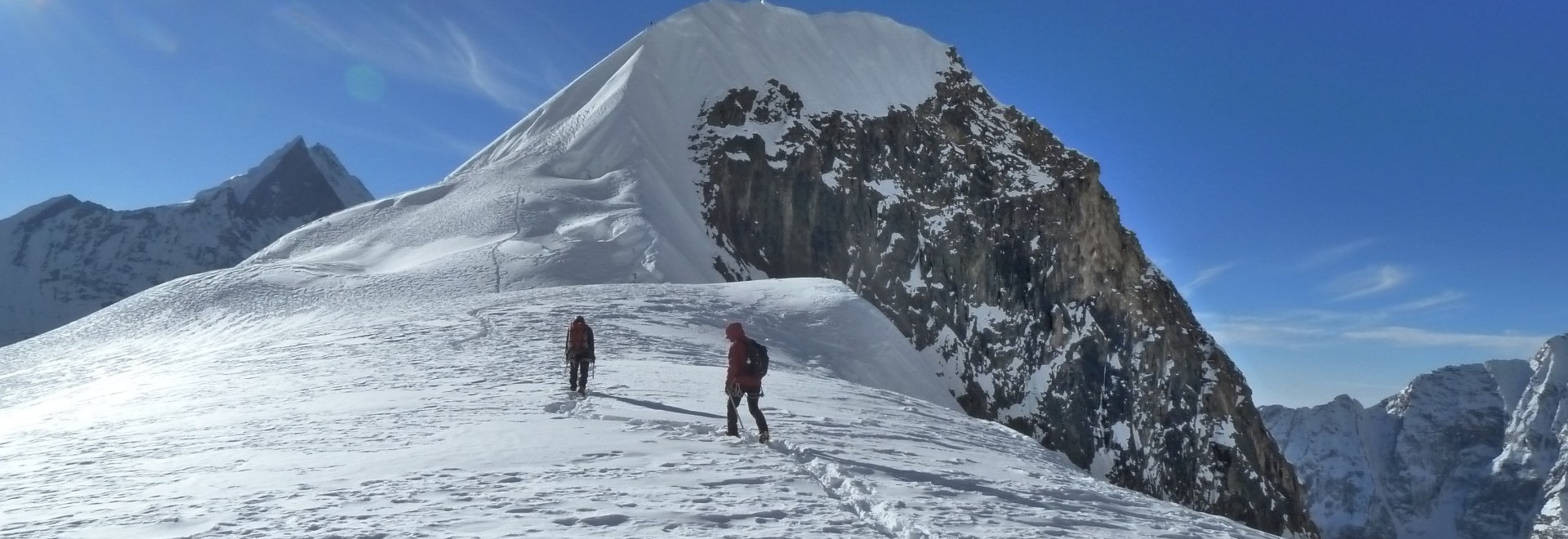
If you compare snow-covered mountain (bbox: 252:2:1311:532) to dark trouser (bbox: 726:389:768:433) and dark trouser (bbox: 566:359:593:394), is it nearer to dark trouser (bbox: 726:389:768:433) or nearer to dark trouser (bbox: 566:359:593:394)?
dark trouser (bbox: 566:359:593:394)

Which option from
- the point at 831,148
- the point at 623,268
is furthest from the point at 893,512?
the point at 831,148

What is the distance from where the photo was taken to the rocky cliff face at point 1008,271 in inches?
2566

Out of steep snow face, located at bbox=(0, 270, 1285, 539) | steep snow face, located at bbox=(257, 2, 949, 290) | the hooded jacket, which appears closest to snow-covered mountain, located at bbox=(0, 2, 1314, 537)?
steep snow face, located at bbox=(0, 270, 1285, 539)

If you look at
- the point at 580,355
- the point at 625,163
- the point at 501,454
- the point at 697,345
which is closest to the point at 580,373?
the point at 580,355

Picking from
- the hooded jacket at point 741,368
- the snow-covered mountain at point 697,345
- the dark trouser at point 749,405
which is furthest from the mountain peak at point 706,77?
the dark trouser at point 749,405

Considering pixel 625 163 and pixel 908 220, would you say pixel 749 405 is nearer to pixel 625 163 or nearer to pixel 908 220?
pixel 625 163

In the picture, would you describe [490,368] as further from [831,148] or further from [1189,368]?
[831,148]

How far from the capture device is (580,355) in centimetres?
1438

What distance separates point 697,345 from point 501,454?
12855mm

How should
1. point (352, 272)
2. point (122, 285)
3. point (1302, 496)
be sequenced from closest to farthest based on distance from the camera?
1. point (352, 272)
2. point (1302, 496)
3. point (122, 285)

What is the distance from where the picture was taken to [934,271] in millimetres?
75625

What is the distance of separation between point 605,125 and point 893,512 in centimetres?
6281

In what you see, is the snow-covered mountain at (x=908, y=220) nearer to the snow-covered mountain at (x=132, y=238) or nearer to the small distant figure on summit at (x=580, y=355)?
the small distant figure on summit at (x=580, y=355)

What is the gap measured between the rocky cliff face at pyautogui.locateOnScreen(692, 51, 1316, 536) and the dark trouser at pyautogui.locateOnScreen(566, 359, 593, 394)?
1704 inches
